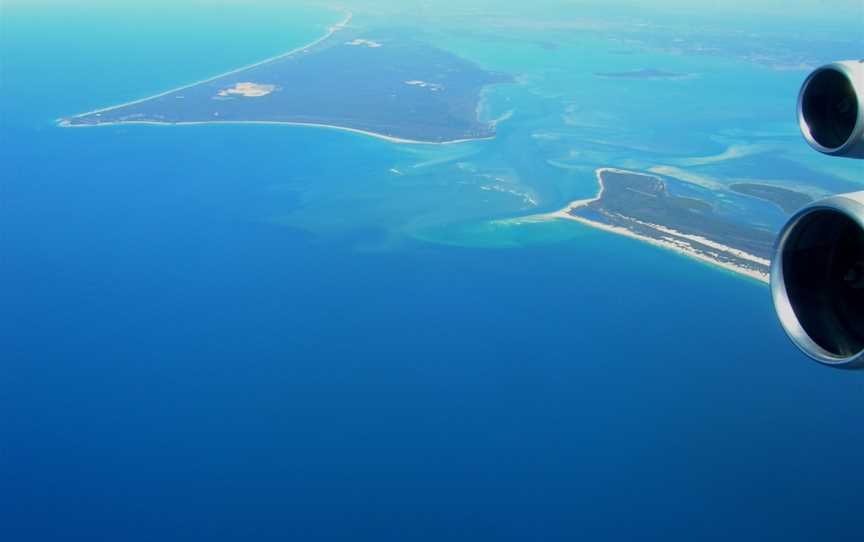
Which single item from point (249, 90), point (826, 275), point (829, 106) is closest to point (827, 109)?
point (829, 106)

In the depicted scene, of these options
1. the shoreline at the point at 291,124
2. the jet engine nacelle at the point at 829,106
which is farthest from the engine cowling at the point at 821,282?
the shoreline at the point at 291,124

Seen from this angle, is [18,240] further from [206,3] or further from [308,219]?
[206,3]

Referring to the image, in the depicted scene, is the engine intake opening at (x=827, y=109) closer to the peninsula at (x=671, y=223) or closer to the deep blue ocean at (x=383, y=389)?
the deep blue ocean at (x=383, y=389)

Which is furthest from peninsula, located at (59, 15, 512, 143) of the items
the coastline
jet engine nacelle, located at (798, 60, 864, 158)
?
jet engine nacelle, located at (798, 60, 864, 158)

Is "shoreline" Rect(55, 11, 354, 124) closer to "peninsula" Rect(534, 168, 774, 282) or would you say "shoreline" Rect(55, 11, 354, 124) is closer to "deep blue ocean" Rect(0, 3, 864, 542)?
A: "deep blue ocean" Rect(0, 3, 864, 542)

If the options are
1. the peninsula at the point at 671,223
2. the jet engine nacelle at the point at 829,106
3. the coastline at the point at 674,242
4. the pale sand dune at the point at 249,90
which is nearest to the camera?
the jet engine nacelle at the point at 829,106

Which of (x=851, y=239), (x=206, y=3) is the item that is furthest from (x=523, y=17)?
(x=851, y=239)
